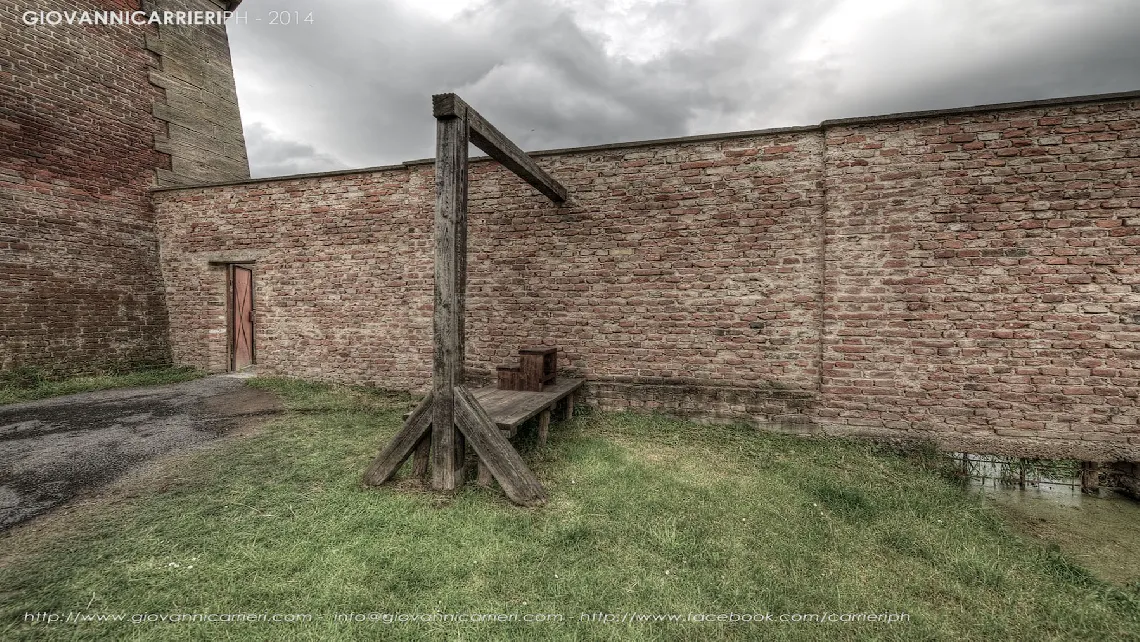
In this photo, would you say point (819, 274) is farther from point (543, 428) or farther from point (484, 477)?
point (484, 477)

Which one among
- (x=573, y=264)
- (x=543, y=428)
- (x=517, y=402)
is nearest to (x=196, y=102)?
(x=573, y=264)

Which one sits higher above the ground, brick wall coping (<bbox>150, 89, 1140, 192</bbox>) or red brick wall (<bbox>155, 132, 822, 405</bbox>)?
brick wall coping (<bbox>150, 89, 1140, 192</bbox>)

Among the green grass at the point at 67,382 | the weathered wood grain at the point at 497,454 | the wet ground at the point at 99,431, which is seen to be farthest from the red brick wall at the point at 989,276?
the green grass at the point at 67,382

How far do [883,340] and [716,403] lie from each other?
193 centimetres

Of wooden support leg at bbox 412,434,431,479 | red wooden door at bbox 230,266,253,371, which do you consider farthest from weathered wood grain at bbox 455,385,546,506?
red wooden door at bbox 230,266,253,371

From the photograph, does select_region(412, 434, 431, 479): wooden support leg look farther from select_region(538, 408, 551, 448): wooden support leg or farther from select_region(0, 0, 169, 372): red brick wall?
select_region(0, 0, 169, 372): red brick wall

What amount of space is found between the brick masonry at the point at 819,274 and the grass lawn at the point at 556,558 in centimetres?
136

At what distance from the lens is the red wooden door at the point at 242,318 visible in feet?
25.9

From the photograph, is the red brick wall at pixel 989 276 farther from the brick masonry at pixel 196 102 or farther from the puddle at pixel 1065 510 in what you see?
the brick masonry at pixel 196 102

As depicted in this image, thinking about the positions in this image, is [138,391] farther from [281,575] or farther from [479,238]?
[281,575]

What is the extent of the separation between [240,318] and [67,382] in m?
2.37

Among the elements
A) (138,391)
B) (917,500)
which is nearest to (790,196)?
(917,500)

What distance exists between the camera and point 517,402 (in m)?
4.18

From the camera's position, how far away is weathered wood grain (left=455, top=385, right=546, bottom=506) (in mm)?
3199
